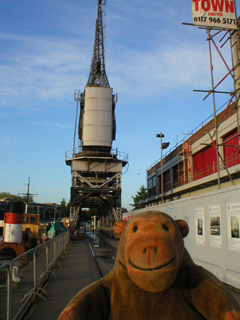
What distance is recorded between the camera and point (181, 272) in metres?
2.77

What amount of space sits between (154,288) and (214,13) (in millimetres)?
13658

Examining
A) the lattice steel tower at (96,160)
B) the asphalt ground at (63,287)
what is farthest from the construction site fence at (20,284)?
the lattice steel tower at (96,160)

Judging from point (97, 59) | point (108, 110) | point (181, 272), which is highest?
point (97, 59)

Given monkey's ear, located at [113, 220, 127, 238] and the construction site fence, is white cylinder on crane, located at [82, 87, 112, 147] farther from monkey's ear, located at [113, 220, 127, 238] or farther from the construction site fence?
monkey's ear, located at [113, 220, 127, 238]

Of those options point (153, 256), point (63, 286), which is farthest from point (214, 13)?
point (153, 256)

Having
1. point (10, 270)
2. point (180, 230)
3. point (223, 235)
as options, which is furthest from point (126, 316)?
point (223, 235)

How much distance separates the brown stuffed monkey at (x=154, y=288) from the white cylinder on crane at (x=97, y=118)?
30258mm

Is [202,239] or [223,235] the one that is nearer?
[223,235]

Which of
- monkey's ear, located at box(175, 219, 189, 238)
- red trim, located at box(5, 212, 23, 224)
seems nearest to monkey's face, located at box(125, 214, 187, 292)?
monkey's ear, located at box(175, 219, 189, 238)

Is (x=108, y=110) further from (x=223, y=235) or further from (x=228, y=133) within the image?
(x=223, y=235)

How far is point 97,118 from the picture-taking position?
33219mm

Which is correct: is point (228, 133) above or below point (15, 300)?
above

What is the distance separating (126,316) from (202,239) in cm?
697

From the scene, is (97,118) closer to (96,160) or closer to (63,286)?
(96,160)
